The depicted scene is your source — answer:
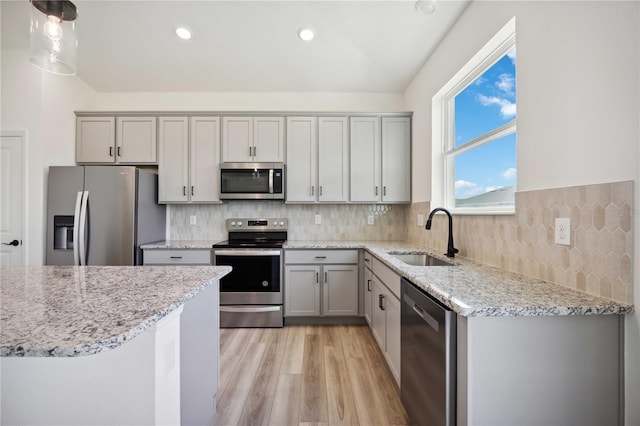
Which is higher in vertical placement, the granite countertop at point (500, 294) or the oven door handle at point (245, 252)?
the granite countertop at point (500, 294)

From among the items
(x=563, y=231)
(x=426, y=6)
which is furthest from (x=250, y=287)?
(x=426, y=6)

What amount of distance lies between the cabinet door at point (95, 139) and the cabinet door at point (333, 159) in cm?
241

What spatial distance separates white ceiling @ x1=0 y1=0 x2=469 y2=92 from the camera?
6.95 ft

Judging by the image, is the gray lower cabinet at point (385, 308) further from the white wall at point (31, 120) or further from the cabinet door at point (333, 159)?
the white wall at point (31, 120)

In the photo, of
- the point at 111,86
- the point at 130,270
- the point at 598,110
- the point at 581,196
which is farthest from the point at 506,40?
the point at 111,86

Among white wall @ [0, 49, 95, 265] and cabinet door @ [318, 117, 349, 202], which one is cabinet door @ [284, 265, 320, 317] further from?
white wall @ [0, 49, 95, 265]

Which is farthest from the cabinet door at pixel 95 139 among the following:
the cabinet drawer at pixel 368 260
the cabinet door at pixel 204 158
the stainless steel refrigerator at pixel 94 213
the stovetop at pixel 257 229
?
the cabinet drawer at pixel 368 260

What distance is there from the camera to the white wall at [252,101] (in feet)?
11.2

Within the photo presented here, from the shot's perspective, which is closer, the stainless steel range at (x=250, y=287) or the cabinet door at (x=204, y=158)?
the stainless steel range at (x=250, y=287)

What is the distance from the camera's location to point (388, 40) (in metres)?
2.41

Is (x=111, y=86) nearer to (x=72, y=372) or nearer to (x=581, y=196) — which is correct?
(x=72, y=372)

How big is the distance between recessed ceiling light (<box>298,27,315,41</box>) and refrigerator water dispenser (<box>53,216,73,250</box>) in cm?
283

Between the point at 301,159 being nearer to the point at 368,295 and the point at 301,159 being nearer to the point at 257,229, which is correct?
the point at 257,229

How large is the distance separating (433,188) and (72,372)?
105 inches
